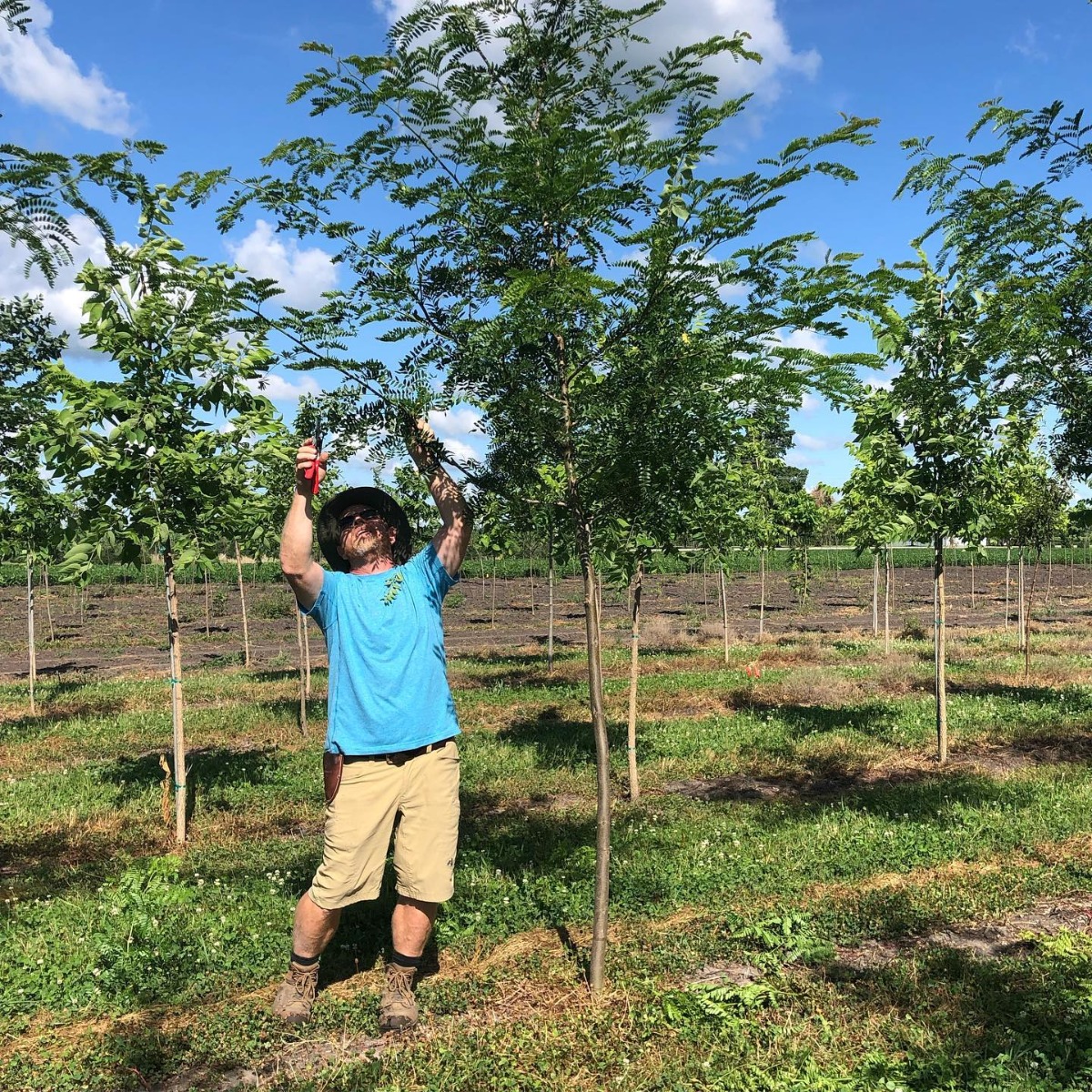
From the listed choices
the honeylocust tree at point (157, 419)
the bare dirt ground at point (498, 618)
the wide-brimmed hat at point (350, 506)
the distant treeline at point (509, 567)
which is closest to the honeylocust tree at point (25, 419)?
the honeylocust tree at point (157, 419)

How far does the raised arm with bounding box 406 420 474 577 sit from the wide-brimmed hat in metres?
0.29

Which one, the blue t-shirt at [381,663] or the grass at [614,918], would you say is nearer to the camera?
the grass at [614,918]

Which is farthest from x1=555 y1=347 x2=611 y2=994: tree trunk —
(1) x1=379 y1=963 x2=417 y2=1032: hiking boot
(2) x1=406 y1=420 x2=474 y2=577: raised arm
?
(1) x1=379 y1=963 x2=417 y2=1032: hiking boot

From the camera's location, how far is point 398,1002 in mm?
3623

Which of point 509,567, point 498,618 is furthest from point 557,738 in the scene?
point 509,567

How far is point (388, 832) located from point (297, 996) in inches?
32.9

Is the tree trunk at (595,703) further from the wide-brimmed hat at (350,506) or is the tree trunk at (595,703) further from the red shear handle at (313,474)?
the red shear handle at (313,474)

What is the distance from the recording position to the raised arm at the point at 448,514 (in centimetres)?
367

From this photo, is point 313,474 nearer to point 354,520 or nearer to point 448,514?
point 354,520

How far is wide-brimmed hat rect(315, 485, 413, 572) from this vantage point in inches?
153

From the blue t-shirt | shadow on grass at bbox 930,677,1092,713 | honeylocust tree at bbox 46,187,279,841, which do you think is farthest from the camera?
shadow on grass at bbox 930,677,1092,713

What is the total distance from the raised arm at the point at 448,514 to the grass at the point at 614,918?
2.04 m

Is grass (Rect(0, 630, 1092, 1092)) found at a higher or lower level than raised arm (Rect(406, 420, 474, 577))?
lower

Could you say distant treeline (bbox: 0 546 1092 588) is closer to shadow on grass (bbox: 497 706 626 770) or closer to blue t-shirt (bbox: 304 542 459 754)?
shadow on grass (bbox: 497 706 626 770)
